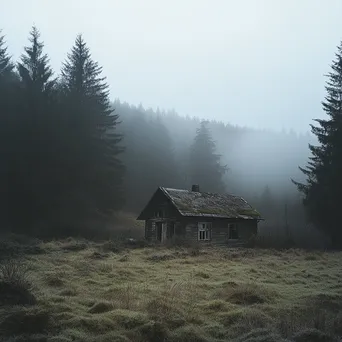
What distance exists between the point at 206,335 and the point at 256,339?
4.51 feet

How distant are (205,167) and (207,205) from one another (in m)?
26.0

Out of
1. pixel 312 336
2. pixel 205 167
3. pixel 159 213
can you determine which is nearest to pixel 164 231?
pixel 159 213

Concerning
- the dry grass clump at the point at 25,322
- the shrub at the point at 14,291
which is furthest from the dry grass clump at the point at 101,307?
the shrub at the point at 14,291

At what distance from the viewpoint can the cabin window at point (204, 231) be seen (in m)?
32.6

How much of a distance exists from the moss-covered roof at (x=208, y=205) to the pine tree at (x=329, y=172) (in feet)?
18.7

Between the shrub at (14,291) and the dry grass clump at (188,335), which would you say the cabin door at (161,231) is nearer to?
the shrub at (14,291)

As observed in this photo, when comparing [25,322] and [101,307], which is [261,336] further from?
[25,322]

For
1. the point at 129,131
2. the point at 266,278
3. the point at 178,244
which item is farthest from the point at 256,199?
the point at 266,278

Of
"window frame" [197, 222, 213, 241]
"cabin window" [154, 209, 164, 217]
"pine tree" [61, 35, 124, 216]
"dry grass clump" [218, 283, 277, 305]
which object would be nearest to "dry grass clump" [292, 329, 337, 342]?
"dry grass clump" [218, 283, 277, 305]

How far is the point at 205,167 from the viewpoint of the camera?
6031cm

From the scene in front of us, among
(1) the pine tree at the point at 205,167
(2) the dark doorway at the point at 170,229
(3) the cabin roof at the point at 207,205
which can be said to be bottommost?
(2) the dark doorway at the point at 170,229

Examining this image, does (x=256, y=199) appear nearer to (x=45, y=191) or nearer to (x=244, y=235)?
(x=244, y=235)

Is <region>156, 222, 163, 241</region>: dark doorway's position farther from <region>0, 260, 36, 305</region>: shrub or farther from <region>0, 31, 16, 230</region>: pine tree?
<region>0, 260, 36, 305</region>: shrub

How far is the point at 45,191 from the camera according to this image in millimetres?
34531
